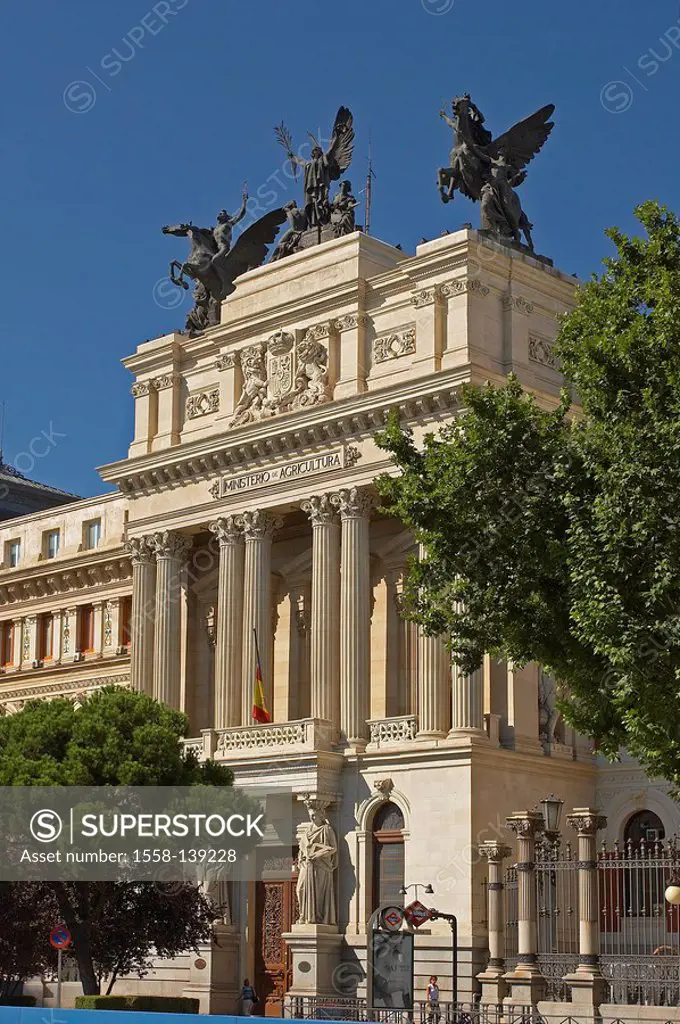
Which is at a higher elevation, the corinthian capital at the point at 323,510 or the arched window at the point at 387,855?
the corinthian capital at the point at 323,510

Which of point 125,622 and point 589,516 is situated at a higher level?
point 125,622

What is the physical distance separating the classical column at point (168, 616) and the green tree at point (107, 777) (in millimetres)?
10301

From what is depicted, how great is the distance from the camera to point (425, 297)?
180 feet

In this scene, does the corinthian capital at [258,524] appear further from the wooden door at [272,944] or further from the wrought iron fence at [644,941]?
the wrought iron fence at [644,941]

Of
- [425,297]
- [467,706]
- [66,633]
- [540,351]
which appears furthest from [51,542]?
[467,706]

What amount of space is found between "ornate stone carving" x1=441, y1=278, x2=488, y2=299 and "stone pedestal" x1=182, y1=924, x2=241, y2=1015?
830 inches

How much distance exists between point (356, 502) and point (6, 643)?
26.7m

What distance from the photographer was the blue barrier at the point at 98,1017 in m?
36.1

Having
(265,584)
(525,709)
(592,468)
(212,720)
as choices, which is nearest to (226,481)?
(265,584)

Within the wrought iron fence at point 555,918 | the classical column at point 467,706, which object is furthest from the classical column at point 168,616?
the wrought iron fence at point 555,918

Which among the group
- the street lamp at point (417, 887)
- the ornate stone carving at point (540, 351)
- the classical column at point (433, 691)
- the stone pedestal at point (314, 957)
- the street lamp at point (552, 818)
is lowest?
the stone pedestal at point (314, 957)

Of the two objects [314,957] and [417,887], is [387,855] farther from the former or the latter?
[314,957]

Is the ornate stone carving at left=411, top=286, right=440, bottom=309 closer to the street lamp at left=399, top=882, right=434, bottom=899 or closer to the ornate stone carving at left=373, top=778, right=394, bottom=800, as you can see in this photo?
the ornate stone carving at left=373, top=778, right=394, bottom=800

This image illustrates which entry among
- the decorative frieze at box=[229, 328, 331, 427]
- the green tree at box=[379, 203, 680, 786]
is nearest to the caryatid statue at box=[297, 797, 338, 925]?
the decorative frieze at box=[229, 328, 331, 427]
